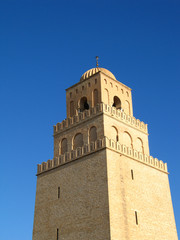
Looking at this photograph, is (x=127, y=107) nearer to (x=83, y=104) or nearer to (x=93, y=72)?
(x=83, y=104)

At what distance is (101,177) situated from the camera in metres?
24.3

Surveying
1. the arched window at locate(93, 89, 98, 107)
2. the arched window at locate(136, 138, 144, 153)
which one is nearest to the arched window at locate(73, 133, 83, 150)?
the arched window at locate(93, 89, 98, 107)

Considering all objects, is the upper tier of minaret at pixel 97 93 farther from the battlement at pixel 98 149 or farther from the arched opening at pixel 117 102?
the battlement at pixel 98 149

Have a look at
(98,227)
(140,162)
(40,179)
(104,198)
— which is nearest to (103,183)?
(104,198)

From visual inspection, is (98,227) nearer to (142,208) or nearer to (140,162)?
(142,208)

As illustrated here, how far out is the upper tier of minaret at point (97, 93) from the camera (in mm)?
29328

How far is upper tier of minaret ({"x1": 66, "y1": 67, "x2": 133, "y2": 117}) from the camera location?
96.2 ft

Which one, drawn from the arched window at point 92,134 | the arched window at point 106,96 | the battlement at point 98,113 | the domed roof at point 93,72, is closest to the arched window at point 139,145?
the battlement at point 98,113

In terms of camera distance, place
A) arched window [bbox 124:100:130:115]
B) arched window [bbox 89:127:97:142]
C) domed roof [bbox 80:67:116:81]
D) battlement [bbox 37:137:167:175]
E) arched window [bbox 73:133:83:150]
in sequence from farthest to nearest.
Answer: domed roof [bbox 80:67:116:81]
arched window [bbox 124:100:130:115]
arched window [bbox 73:133:83:150]
arched window [bbox 89:127:97:142]
battlement [bbox 37:137:167:175]

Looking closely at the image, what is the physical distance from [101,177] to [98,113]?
5172mm

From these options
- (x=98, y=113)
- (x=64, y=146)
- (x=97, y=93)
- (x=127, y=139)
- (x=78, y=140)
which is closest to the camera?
(x=98, y=113)

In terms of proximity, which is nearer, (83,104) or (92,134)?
(92,134)

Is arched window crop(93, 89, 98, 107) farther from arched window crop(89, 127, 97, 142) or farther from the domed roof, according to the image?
arched window crop(89, 127, 97, 142)

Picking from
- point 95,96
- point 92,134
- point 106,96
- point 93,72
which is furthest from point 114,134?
point 93,72
